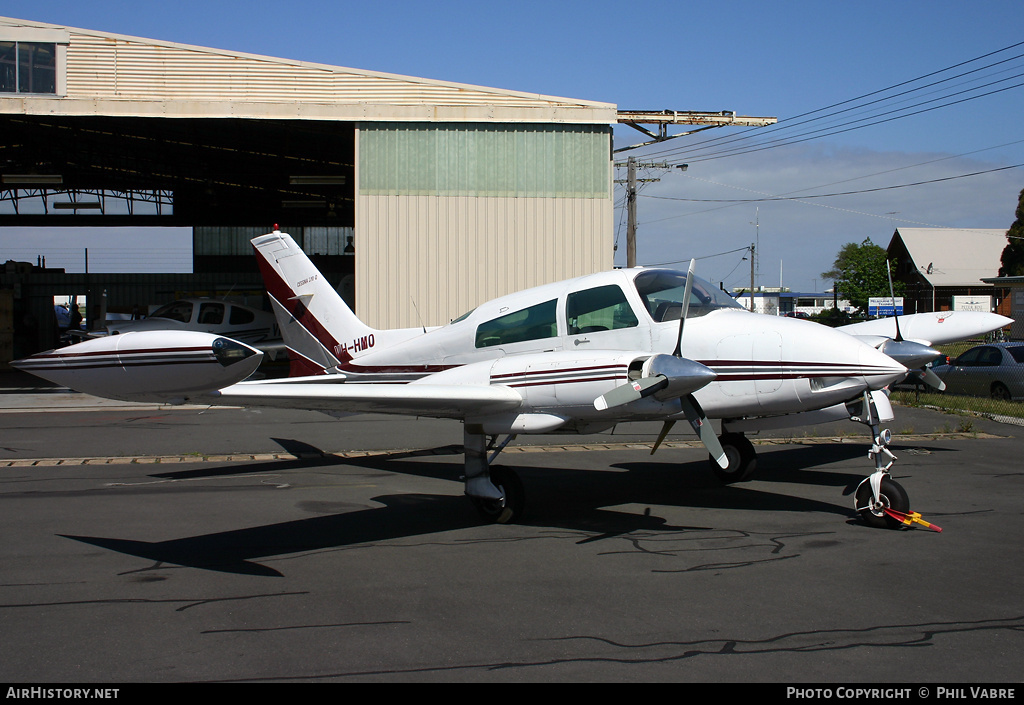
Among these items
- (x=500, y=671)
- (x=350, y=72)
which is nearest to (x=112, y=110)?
(x=350, y=72)

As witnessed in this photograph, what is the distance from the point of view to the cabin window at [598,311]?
8.36m

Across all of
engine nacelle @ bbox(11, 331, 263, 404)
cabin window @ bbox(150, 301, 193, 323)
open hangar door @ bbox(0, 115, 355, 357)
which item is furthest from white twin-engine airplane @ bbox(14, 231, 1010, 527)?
cabin window @ bbox(150, 301, 193, 323)

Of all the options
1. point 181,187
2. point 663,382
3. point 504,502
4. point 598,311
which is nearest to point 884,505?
point 663,382

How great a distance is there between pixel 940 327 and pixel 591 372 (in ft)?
21.5

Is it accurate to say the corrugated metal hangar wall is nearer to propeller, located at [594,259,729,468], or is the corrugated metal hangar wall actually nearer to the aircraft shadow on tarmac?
the aircraft shadow on tarmac

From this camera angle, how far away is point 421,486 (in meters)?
10.2

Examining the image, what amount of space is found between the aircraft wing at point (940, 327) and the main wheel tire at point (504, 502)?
5.50 metres

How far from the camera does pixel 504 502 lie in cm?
809

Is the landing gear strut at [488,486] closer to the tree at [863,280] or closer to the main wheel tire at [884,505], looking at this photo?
the main wheel tire at [884,505]

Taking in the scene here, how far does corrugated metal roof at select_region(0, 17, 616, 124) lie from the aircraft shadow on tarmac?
12166 mm

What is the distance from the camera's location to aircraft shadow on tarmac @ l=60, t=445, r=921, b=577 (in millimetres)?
7211

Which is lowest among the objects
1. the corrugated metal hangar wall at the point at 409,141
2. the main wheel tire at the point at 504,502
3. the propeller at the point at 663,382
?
the main wheel tire at the point at 504,502

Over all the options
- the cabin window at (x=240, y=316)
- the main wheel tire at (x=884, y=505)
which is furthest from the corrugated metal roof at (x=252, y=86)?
the main wheel tire at (x=884, y=505)

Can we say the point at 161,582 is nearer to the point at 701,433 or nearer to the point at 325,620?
the point at 325,620
